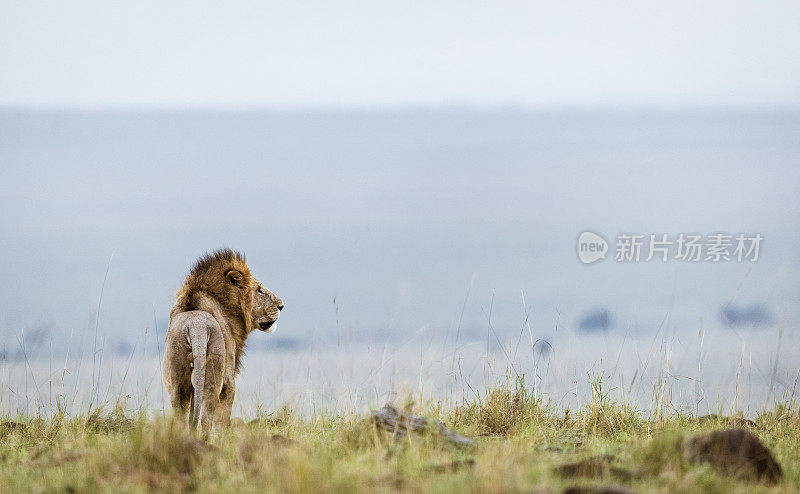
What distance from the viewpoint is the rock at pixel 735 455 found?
5.09 metres

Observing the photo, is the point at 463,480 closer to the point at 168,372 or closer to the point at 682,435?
the point at 682,435

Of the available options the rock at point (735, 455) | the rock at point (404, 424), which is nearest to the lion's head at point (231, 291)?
the rock at point (404, 424)

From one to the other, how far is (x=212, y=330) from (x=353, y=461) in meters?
2.44

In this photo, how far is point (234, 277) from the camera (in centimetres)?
796

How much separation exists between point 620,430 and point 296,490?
458 cm

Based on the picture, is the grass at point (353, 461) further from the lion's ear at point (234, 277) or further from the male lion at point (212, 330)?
the lion's ear at point (234, 277)

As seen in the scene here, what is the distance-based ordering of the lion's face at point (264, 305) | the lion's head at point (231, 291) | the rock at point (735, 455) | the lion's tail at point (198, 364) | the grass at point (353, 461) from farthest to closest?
the lion's face at point (264, 305) < the lion's head at point (231, 291) < the lion's tail at point (198, 364) < the rock at point (735, 455) < the grass at point (353, 461)

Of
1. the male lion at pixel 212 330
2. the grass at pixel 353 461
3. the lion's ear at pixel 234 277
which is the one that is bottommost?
the grass at pixel 353 461

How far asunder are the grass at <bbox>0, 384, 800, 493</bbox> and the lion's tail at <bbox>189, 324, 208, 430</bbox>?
1.01ft

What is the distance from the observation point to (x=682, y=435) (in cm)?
538

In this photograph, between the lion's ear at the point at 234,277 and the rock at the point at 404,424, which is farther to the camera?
the lion's ear at the point at 234,277

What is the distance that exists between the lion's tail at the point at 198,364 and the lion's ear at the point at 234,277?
0.90 m

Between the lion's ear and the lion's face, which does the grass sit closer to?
the lion's face

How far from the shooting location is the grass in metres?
4.59
